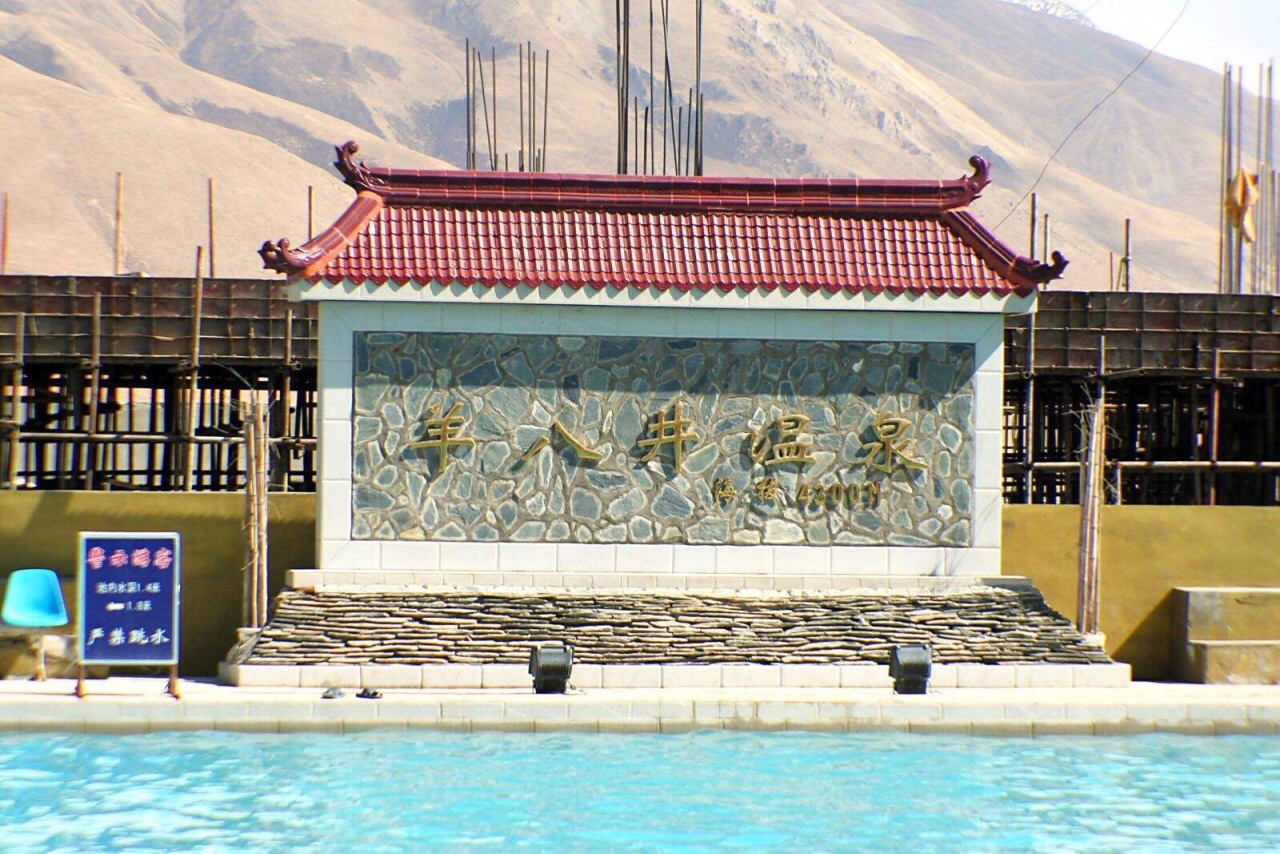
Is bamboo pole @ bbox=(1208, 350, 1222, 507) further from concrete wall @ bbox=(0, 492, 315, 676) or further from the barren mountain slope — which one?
the barren mountain slope

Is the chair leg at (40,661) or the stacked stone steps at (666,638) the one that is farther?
the chair leg at (40,661)

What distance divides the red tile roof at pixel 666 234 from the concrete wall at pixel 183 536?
339 centimetres

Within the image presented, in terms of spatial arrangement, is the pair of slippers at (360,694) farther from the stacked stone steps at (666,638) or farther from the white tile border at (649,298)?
the white tile border at (649,298)

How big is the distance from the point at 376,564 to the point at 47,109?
105 metres

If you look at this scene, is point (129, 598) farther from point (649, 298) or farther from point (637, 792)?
point (649, 298)

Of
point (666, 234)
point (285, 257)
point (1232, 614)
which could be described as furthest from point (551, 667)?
point (1232, 614)

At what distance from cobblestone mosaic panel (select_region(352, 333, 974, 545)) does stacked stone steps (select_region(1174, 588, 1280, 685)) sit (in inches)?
115

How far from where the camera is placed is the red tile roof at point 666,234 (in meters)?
18.2

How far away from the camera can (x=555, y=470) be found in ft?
59.9

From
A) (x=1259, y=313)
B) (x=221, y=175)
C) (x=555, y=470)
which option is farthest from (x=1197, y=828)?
(x=221, y=175)

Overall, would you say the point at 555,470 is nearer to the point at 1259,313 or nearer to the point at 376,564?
the point at 376,564

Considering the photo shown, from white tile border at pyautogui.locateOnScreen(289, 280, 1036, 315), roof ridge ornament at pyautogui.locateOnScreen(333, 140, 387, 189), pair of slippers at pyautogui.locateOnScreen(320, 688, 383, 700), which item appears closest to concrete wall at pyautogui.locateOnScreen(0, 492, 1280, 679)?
white tile border at pyautogui.locateOnScreen(289, 280, 1036, 315)

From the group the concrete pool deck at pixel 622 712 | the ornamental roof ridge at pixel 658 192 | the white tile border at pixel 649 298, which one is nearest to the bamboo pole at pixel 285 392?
the ornamental roof ridge at pixel 658 192

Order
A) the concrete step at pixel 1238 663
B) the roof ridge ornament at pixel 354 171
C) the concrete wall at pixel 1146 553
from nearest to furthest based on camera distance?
1. the concrete step at pixel 1238 663
2. the roof ridge ornament at pixel 354 171
3. the concrete wall at pixel 1146 553
